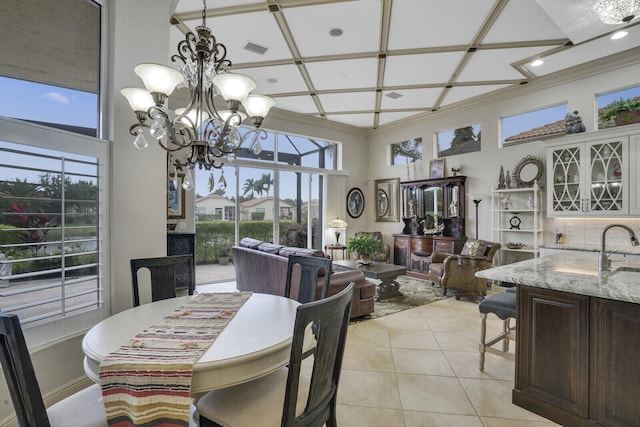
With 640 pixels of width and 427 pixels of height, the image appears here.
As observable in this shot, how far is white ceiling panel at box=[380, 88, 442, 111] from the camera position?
5.33 metres

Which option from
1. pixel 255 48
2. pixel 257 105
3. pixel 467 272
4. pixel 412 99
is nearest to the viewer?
pixel 257 105

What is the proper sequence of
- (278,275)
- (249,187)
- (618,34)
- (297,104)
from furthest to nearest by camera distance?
(249,187) → (297,104) → (278,275) → (618,34)

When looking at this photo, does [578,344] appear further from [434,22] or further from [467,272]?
[434,22]

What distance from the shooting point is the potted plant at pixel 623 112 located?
3758 millimetres

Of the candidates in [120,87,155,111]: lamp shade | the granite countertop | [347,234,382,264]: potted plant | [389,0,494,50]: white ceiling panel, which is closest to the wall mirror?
[347,234,382,264]: potted plant

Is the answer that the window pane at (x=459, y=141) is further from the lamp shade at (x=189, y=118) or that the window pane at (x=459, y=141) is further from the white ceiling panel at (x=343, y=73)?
the lamp shade at (x=189, y=118)

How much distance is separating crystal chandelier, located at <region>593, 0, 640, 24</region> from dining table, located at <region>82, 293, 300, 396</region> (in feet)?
11.0

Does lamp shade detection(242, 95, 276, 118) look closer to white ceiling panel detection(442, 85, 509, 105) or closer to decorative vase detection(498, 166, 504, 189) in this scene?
white ceiling panel detection(442, 85, 509, 105)

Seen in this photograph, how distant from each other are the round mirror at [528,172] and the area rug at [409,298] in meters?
2.34

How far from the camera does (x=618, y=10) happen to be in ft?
7.59

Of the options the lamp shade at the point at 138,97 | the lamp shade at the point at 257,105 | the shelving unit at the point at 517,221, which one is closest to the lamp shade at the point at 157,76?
the lamp shade at the point at 138,97

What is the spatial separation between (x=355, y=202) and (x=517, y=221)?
3.66 meters

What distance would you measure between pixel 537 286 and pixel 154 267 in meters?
2.71

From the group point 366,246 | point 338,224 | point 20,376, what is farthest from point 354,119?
point 20,376
